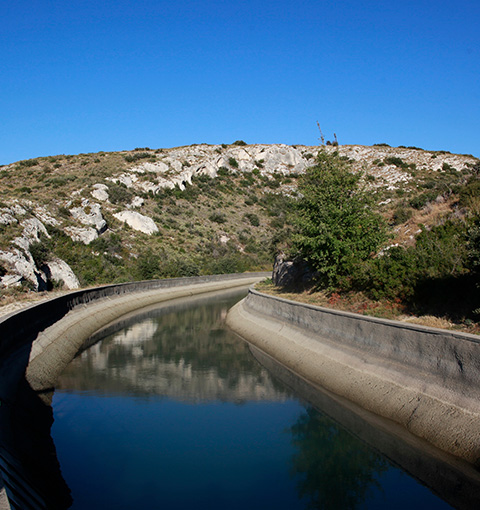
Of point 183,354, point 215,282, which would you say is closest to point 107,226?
point 215,282

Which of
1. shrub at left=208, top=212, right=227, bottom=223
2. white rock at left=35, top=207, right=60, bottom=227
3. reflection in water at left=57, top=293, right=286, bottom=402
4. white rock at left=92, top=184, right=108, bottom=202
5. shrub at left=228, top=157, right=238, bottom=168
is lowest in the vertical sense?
reflection in water at left=57, top=293, right=286, bottom=402

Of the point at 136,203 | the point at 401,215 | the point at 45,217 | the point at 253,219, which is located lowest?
the point at 401,215

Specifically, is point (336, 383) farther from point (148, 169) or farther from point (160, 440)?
point (148, 169)

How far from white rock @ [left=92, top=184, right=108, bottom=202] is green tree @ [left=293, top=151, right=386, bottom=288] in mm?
53955

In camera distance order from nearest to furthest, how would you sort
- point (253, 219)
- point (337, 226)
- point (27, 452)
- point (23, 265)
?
point (27, 452) < point (337, 226) < point (23, 265) < point (253, 219)

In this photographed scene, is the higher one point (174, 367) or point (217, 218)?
point (217, 218)

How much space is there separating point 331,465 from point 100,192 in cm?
7039

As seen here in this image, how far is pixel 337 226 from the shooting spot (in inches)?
946

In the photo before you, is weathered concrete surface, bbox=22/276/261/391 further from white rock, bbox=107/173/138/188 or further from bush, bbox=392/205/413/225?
white rock, bbox=107/173/138/188

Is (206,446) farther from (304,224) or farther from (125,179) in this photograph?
(125,179)

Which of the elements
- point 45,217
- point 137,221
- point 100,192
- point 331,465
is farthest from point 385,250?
point 100,192

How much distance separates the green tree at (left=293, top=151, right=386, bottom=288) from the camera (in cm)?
2325

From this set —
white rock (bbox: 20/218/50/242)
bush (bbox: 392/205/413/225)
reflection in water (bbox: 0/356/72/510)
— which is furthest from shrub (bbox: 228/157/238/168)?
reflection in water (bbox: 0/356/72/510)

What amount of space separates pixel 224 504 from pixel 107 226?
57.9 meters
